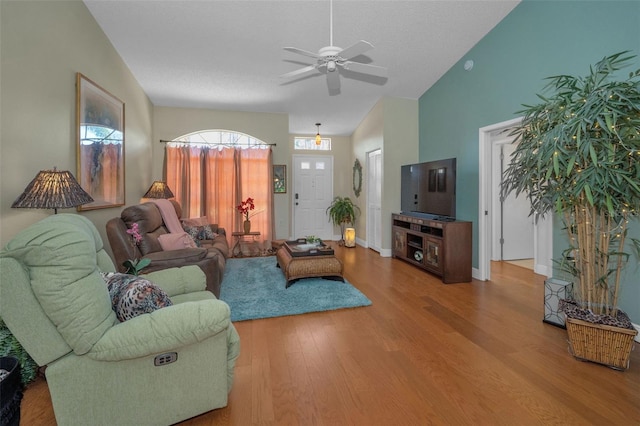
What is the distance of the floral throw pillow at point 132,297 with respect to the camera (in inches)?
56.0

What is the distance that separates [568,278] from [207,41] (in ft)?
15.8

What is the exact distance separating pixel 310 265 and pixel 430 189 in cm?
222

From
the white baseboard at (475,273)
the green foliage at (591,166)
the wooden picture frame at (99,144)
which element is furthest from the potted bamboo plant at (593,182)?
the wooden picture frame at (99,144)

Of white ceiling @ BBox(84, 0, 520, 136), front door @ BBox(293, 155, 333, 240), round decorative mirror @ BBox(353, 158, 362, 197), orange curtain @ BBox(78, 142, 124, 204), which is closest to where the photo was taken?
orange curtain @ BBox(78, 142, 124, 204)

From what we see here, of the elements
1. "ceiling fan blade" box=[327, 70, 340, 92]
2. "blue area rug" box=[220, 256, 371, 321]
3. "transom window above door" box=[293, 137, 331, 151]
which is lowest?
"blue area rug" box=[220, 256, 371, 321]

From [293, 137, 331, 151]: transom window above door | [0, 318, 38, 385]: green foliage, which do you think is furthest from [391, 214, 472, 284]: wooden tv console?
[0, 318, 38, 385]: green foliage

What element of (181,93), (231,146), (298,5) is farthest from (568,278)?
(181,93)

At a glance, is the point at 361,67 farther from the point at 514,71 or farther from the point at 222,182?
the point at 222,182

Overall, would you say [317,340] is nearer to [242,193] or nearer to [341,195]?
[242,193]

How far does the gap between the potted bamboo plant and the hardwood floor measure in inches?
11.4

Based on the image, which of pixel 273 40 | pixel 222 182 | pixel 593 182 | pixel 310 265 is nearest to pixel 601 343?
pixel 593 182

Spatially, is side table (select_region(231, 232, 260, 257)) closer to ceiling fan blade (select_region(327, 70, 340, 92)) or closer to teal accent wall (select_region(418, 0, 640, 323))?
ceiling fan blade (select_region(327, 70, 340, 92))

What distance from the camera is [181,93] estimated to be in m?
4.88

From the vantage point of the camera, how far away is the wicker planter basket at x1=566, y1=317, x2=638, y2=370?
194 centimetres
